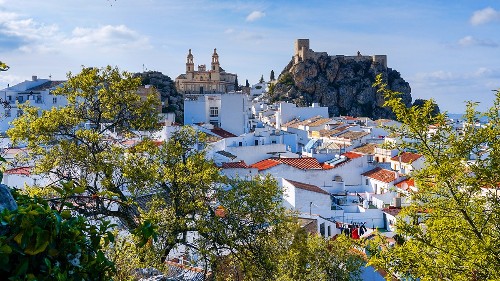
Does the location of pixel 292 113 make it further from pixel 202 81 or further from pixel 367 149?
pixel 367 149

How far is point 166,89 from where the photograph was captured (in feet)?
275

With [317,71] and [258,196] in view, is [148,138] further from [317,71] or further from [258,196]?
[317,71]

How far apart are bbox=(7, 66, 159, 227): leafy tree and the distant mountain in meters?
61.0

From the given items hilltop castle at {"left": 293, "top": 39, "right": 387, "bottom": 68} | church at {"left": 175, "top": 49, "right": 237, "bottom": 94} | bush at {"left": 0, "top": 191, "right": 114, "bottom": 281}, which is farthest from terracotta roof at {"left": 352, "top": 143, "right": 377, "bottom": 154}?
hilltop castle at {"left": 293, "top": 39, "right": 387, "bottom": 68}

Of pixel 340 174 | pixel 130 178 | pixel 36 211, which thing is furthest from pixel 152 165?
pixel 340 174

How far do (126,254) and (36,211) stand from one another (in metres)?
6.93

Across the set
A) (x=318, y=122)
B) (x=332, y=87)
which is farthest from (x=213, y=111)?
(x=332, y=87)

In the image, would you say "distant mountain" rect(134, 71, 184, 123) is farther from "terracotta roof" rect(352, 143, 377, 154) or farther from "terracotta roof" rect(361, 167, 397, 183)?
"terracotta roof" rect(361, 167, 397, 183)

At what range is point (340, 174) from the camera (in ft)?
149

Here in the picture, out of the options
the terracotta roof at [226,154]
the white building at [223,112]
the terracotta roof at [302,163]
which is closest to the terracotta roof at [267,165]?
the terracotta roof at [302,163]

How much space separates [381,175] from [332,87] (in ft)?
238

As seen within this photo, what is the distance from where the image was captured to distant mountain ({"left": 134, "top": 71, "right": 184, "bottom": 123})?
79.5m

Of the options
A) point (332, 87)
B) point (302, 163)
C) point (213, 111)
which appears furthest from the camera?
point (332, 87)

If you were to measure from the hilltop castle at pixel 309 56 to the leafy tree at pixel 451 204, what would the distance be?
10913 cm
